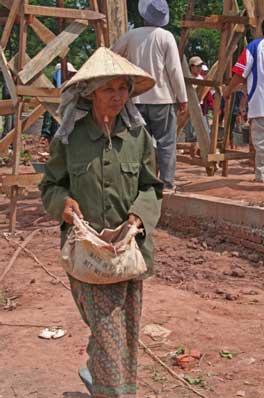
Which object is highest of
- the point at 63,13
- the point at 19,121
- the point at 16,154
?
the point at 63,13

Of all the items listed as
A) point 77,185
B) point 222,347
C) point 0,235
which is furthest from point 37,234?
point 77,185

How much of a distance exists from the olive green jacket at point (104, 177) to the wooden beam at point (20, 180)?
4277mm

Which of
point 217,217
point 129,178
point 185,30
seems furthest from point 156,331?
point 185,30

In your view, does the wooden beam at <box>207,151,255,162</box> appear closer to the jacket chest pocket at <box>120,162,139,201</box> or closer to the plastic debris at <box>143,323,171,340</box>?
the plastic debris at <box>143,323,171,340</box>

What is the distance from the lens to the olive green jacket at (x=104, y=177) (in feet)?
11.4

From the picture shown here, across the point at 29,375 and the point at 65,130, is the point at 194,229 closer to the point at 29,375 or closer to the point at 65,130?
the point at 29,375

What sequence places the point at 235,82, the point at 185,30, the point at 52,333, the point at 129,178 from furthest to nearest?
the point at 185,30
the point at 235,82
the point at 52,333
the point at 129,178

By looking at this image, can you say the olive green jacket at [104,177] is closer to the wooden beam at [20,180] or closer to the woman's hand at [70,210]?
the woman's hand at [70,210]

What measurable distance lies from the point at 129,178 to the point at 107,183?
11 cm

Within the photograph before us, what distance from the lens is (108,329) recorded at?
134 inches

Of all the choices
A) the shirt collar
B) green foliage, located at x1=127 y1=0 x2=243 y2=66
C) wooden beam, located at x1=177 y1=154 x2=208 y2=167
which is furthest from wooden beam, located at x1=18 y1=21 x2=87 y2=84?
green foliage, located at x1=127 y1=0 x2=243 y2=66

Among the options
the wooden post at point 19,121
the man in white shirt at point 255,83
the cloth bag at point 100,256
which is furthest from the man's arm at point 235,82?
the cloth bag at point 100,256

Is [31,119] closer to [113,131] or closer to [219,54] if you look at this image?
[219,54]

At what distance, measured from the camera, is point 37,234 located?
26.0ft
